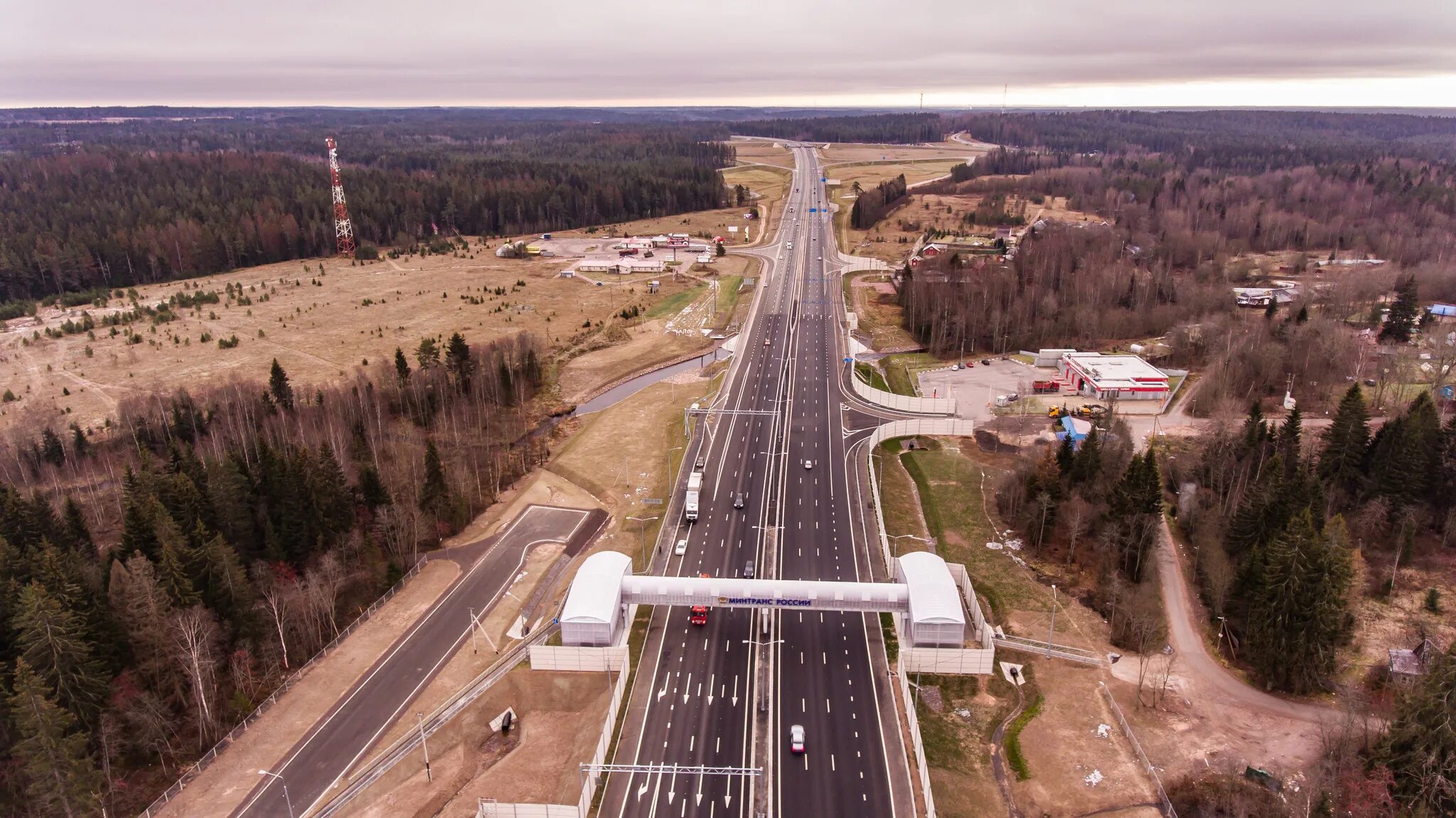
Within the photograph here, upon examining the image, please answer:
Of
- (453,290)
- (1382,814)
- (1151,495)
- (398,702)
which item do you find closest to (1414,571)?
(1151,495)

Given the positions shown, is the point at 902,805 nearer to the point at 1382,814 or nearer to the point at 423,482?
the point at 1382,814

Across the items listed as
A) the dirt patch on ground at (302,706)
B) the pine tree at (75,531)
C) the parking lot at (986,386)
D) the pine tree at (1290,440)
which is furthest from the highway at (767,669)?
the pine tree at (75,531)

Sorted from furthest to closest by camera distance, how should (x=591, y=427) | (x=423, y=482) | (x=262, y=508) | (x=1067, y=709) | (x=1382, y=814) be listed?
(x=591, y=427) → (x=423, y=482) → (x=262, y=508) → (x=1067, y=709) → (x=1382, y=814)

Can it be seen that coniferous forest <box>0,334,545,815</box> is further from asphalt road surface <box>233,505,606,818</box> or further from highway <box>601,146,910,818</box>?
highway <box>601,146,910,818</box>

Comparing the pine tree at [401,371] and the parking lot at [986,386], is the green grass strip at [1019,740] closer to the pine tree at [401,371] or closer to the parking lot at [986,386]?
→ the parking lot at [986,386]

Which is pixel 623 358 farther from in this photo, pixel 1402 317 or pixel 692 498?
pixel 1402 317

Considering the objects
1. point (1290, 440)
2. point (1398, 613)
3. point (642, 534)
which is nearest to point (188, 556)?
point (642, 534)
